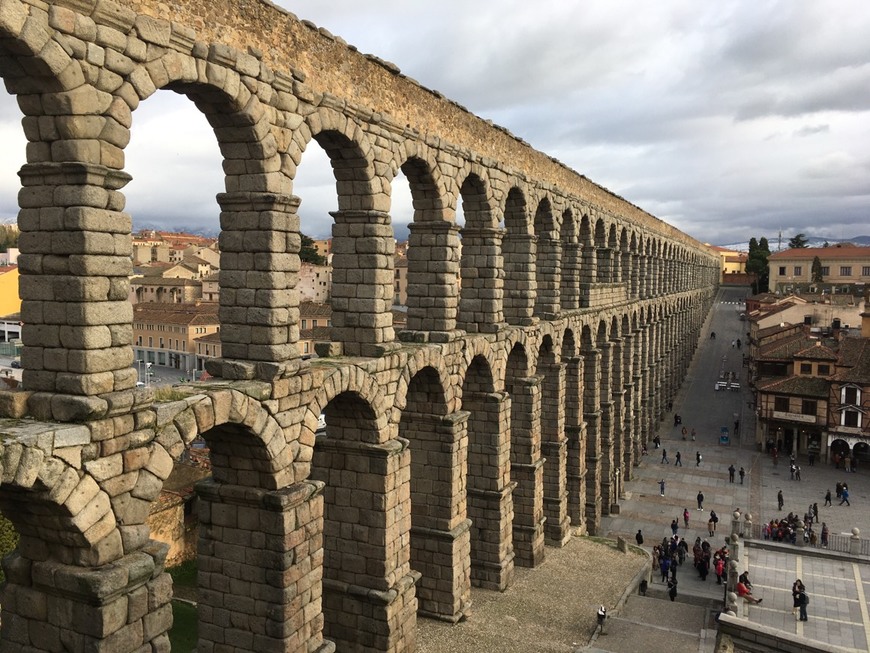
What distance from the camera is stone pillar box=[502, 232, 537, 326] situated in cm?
2562

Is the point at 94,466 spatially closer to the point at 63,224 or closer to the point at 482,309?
the point at 63,224

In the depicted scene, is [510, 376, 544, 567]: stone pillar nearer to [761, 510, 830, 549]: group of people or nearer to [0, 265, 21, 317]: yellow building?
[761, 510, 830, 549]: group of people

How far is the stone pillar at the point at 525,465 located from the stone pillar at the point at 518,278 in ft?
7.29

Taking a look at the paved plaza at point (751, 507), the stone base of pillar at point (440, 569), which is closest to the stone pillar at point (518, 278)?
the stone base of pillar at point (440, 569)

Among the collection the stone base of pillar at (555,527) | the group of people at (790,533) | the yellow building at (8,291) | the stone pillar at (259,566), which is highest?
the yellow building at (8,291)

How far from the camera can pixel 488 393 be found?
22.7m

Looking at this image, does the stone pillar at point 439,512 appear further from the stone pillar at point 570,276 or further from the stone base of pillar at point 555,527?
the stone pillar at point 570,276

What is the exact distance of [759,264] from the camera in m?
129

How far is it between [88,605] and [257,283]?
565 cm

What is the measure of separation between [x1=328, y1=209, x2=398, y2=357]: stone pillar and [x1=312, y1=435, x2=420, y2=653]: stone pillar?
2.31m

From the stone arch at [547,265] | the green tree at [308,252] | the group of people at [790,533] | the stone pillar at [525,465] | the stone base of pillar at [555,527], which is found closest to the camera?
the stone pillar at [525,465]

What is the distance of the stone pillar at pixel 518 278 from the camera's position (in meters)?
25.6

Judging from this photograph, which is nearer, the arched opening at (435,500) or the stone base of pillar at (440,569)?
the arched opening at (435,500)

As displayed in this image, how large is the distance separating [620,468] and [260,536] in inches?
1215
